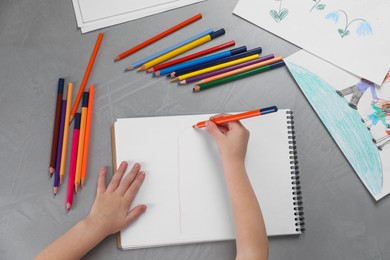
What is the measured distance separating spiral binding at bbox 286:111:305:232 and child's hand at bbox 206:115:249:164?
101 millimetres

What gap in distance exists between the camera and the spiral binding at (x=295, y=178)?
2.50 ft

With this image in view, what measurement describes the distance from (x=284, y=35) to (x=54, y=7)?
1.45 ft

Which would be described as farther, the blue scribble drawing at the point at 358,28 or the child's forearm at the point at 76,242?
the blue scribble drawing at the point at 358,28

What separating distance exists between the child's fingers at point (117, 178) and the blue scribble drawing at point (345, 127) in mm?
362

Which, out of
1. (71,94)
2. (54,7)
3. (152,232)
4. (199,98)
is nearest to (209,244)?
(152,232)

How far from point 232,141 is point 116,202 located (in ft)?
0.72

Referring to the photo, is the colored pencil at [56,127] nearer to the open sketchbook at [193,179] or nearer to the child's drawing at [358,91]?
the open sketchbook at [193,179]

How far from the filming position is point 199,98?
0.79 meters

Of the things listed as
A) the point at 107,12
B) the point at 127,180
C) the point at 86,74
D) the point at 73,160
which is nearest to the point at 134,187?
the point at 127,180

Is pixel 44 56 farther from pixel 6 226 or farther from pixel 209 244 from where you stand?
pixel 209 244

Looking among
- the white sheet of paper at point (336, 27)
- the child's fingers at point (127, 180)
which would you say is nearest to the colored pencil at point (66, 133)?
the child's fingers at point (127, 180)

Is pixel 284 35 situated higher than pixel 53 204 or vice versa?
pixel 284 35

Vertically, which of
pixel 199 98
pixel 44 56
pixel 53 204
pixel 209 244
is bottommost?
pixel 209 244

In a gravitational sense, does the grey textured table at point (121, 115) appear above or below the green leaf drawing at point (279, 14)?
below
